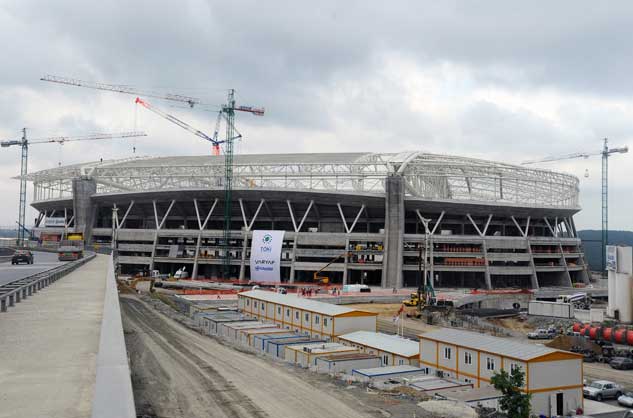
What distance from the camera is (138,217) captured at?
363ft

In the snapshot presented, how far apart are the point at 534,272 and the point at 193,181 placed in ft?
203

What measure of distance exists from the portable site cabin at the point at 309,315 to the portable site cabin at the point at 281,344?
215 inches

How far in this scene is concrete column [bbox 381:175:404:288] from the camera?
86.7 m

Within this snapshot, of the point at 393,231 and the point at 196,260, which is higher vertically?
the point at 393,231

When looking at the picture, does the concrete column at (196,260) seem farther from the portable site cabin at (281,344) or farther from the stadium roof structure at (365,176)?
the portable site cabin at (281,344)

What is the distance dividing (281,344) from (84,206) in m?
79.3

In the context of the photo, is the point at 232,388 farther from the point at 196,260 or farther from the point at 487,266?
the point at 196,260

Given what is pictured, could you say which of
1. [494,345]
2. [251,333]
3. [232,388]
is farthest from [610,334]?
[232,388]

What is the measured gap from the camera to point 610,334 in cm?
5341

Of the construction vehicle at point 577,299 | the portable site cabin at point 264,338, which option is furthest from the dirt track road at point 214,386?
the construction vehicle at point 577,299

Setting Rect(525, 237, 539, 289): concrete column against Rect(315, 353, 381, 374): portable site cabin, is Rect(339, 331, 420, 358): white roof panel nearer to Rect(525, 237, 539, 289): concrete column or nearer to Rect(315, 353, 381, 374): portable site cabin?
Rect(315, 353, 381, 374): portable site cabin

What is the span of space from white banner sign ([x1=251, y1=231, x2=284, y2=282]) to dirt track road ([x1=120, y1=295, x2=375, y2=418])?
57050 mm

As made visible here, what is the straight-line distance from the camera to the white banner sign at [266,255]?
91188 mm

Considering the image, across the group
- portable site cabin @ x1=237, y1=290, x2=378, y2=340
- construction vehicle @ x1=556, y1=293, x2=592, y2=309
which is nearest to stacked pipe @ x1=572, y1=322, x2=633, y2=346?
portable site cabin @ x1=237, y1=290, x2=378, y2=340
